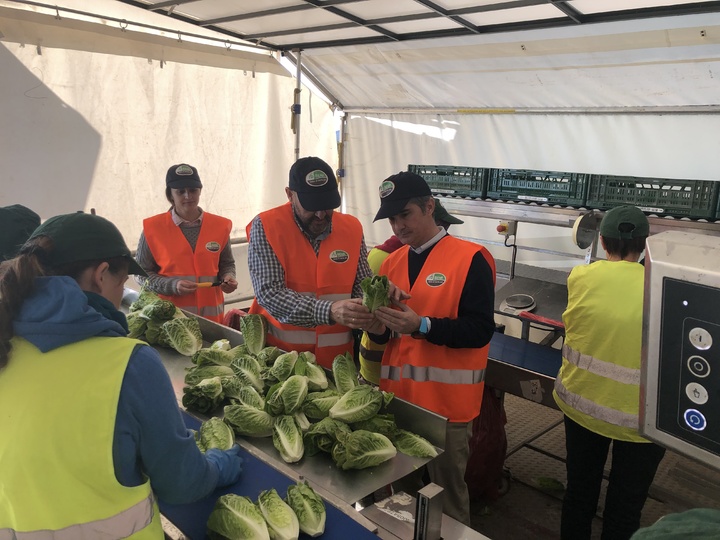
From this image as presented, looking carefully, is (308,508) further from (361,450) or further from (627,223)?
(627,223)

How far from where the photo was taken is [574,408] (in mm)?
2930

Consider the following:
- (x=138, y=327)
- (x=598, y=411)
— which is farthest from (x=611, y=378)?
(x=138, y=327)

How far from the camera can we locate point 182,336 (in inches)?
128

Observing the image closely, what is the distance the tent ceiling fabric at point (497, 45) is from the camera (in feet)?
13.4

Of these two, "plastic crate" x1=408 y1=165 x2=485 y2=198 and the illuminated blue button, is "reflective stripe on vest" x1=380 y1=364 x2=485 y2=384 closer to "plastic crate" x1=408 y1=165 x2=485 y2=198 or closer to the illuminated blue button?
the illuminated blue button

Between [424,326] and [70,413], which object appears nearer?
[70,413]

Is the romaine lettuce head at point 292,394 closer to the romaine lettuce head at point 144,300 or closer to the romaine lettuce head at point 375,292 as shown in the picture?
the romaine lettuce head at point 375,292

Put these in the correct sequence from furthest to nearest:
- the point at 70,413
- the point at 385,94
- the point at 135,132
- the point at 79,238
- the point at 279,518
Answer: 1. the point at 385,94
2. the point at 135,132
3. the point at 279,518
4. the point at 79,238
5. the point at 70,413

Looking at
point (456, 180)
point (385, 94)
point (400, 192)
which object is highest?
point (385, 94)

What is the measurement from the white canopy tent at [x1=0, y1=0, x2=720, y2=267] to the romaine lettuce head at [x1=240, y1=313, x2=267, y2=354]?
3.06 m

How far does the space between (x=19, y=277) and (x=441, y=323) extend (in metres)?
1.86

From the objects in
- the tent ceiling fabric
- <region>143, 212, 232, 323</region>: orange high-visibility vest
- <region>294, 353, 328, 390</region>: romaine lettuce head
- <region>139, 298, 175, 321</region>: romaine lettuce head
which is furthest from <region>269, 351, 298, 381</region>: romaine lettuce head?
the tent ceiling fabric

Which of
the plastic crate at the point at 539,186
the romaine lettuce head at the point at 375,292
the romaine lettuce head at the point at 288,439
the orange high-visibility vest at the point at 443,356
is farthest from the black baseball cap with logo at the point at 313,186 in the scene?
the plastic crate at the point at 539,186

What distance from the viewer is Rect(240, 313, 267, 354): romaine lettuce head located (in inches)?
118
